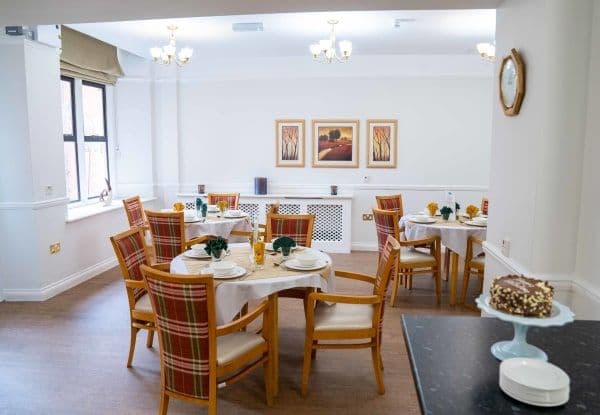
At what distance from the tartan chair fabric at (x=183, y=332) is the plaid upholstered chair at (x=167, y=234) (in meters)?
2.18

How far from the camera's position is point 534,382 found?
1.35 metres

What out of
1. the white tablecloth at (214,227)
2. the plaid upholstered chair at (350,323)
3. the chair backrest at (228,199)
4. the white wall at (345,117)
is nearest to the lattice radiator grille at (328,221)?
the white wall at (345,117)

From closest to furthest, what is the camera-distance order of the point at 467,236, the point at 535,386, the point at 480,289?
1. the point at 535,386
2. the point at 467,236
3. the point at 480,289

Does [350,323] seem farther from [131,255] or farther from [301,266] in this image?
[131,255]

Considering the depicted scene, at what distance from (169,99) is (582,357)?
6706mm

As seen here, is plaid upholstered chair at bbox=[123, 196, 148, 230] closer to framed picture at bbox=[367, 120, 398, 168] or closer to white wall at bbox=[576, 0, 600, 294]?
framed picture at bbox=[367, 120, 398, 168]

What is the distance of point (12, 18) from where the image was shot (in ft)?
12.0

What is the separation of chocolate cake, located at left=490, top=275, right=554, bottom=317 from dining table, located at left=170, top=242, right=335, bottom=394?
1606 millimetres

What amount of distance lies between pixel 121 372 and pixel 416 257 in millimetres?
2922

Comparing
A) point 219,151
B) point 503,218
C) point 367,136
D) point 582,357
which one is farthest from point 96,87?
point 582,357

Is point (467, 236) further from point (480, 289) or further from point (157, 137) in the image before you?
point (157, 137)

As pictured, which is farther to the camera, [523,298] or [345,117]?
[345,117]

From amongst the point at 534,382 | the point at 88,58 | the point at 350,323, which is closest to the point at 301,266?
the point at 350,323

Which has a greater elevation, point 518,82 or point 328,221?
point 518,82
